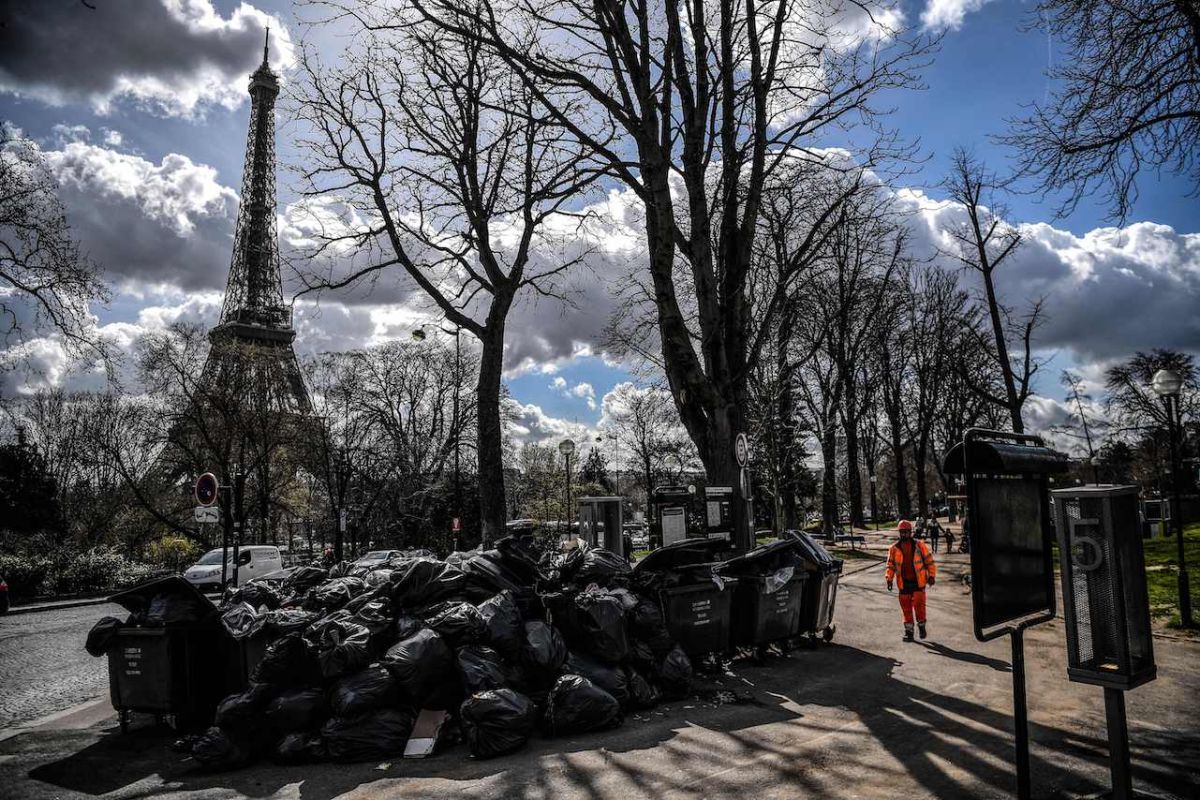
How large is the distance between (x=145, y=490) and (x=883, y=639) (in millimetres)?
37356

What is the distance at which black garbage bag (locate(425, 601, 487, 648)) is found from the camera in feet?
19.1

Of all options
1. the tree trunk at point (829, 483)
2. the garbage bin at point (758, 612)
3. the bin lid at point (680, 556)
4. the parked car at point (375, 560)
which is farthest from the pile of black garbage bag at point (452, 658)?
the tree trunk at point (829, 483)

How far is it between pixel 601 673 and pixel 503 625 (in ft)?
3.12

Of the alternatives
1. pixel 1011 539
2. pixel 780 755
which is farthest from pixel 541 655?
pixel 1011 539

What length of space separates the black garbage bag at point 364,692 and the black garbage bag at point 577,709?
1.20 m

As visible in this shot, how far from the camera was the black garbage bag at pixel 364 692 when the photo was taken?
5316mm

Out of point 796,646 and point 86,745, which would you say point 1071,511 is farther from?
point 86,745

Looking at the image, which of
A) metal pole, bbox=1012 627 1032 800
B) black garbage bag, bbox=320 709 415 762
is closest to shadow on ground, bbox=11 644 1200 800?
black garbage bag, bbox=320 709 415 762

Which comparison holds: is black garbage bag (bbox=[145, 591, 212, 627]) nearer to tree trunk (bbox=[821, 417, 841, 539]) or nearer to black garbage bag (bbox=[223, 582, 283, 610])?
black garbage bag (bbox=[223, 582, 283, 610])

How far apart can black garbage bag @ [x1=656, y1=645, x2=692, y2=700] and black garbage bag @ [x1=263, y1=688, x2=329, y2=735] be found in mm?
2901

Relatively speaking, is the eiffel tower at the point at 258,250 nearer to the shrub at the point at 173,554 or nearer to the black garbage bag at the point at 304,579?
the shrub at the point at 173,554

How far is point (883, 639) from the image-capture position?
31.5ft

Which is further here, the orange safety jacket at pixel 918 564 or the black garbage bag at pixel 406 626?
the orange safety jacket at pixel 918 564

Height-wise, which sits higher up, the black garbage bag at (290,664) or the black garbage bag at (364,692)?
the black garbage bag at (290,664)
